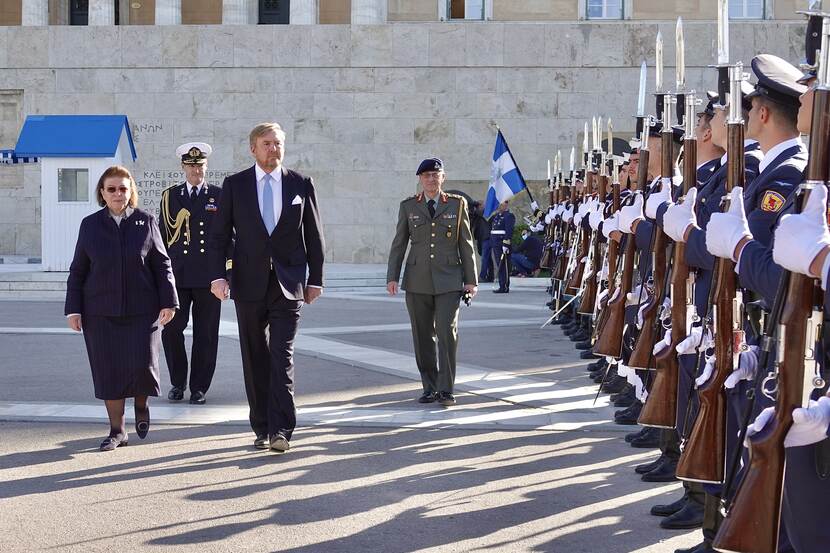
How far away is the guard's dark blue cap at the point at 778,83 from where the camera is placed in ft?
14.3

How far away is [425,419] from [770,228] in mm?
4412

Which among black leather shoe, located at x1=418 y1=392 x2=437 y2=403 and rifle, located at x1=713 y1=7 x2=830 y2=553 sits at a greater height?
rifle, located at x1=713 y1=7 x2=830 y2=553

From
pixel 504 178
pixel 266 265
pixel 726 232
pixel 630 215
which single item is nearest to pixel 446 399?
pixel 266 265

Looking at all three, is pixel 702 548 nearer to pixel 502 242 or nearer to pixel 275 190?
pixel 275 190

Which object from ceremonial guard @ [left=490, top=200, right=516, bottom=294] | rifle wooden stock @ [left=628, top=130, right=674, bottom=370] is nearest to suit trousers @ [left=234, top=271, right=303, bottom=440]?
rifle wooden stock @ [left=628, top=130, right=674, bottom=370]

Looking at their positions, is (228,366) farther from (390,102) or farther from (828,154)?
(390,102)

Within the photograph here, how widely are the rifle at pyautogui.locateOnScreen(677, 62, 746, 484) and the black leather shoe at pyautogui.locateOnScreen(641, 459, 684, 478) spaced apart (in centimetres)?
206

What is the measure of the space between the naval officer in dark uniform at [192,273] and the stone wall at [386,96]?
19178 millimetres

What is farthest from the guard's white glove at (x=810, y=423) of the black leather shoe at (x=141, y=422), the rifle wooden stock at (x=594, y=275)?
the rifle wooden stock at (x=594, y=275)

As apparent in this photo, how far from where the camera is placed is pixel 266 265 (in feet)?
24.9

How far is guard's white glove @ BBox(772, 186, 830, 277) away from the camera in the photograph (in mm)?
3234

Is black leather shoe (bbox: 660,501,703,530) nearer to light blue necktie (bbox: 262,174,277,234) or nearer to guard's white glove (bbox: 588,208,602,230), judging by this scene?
light blue necktie (bbox: 262,174,277,234)

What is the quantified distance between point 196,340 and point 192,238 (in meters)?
0.86

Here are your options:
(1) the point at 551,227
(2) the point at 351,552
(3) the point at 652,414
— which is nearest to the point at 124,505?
(2) the point at 351,552
